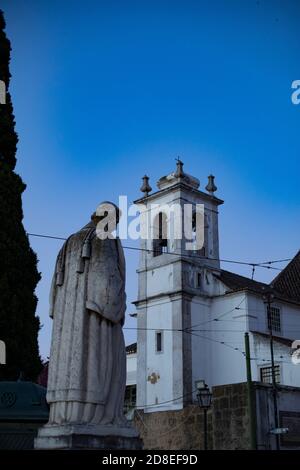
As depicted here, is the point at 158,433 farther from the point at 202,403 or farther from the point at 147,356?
the point at 202,403

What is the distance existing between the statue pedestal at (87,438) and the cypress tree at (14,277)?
9.85 m

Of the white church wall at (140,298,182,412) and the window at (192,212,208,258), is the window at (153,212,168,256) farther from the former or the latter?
the white church wall at (140,298,182,412)

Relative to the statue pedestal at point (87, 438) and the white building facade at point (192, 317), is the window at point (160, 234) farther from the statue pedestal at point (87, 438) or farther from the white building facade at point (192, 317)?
the statue pedestal at point (87, 438)

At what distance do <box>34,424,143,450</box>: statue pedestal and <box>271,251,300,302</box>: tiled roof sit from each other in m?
34.0

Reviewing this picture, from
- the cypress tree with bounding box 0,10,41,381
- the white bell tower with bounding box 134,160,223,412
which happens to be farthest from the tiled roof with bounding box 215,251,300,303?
the cypress tree with bounding box 0,10,41,381

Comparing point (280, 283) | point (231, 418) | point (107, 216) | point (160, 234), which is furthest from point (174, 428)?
point (107, 216)

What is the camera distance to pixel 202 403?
1605 centimetres

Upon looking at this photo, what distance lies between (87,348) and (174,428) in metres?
22.6

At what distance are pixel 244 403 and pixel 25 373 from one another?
8505 mm

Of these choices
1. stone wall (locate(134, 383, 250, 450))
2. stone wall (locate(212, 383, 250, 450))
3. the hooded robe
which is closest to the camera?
the hooded robe

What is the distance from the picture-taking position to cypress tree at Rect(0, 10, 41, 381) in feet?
52.5

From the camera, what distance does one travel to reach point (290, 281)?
41750mm
